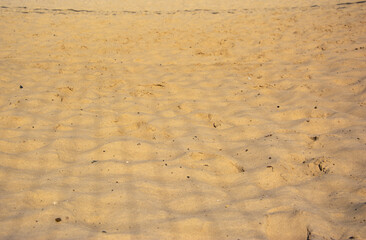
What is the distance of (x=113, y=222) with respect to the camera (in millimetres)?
2062

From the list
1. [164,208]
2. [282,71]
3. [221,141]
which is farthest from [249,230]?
[282,71]

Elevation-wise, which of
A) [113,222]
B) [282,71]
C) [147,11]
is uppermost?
[147,11]

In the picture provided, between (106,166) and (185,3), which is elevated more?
(185,3)

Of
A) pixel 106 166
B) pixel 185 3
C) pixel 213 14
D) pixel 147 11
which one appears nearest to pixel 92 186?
pixel 106 166

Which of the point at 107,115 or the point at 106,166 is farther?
the point at 107,115

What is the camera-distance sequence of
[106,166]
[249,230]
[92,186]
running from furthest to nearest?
1. [106,166]
2. [92,186]
3. [249,230]

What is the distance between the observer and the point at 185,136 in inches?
124

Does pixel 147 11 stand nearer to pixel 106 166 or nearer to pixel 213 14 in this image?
pixel 213 14

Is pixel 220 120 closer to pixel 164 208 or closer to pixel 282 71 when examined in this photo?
pixel 164 208

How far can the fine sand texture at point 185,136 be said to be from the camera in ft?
6.84

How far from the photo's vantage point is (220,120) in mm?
3453

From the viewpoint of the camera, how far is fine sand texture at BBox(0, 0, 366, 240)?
2.08 meters

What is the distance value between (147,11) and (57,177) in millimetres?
8530

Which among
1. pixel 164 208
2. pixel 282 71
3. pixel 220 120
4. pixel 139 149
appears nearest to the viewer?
pixel 164 208
